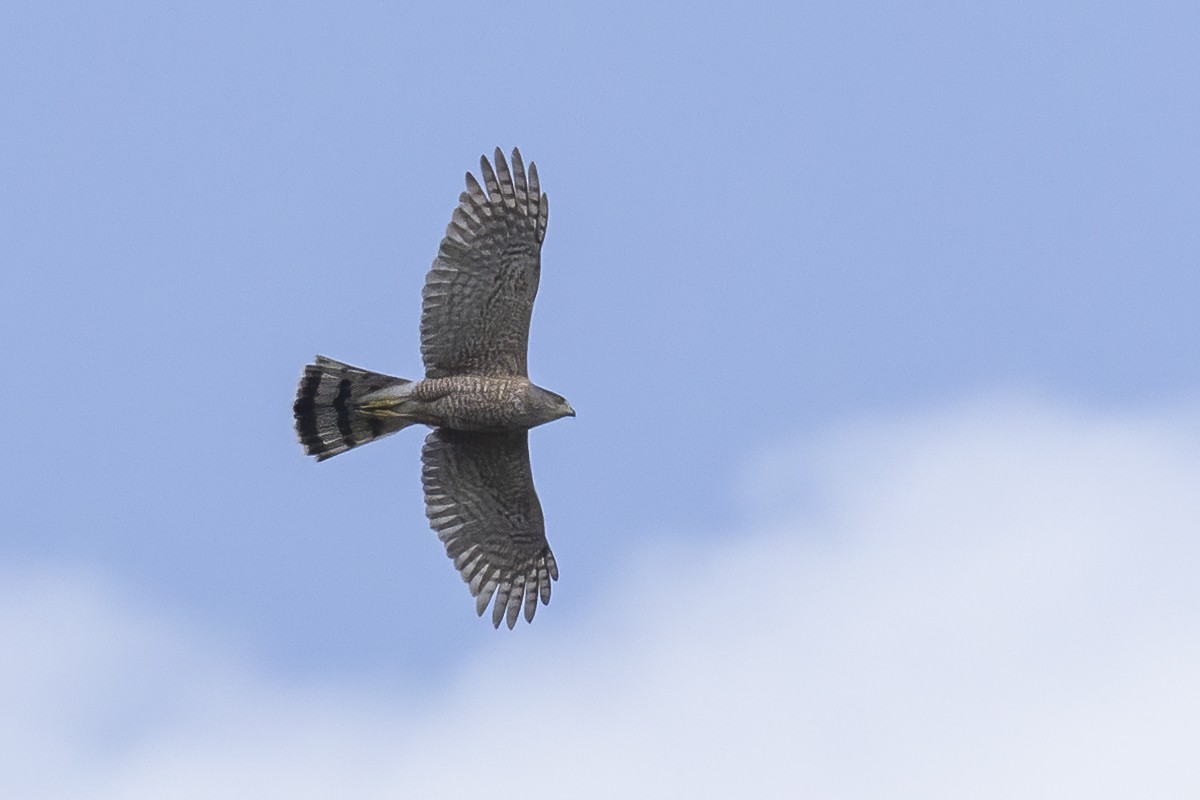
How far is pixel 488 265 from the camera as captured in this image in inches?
848

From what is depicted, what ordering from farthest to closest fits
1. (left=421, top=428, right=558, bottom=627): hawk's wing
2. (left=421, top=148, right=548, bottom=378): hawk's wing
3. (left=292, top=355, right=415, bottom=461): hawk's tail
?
1. (left=421, top=428, right=558, bottom=627): hawk's wing
2. (left=292, top=355, right=415, bottom=461): hawk's tail
3. (left=421, top=148, right=548, bottom=378): hawk's wing

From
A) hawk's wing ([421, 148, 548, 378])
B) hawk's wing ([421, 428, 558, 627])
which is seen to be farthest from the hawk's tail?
hawk's wing ([421, 148, 548, 378])

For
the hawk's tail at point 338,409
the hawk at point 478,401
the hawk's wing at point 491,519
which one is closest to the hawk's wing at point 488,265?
the hawk at point 478,401

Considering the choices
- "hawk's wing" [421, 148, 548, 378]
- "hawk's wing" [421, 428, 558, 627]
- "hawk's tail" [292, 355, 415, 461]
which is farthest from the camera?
"hawk's wing" [421, 428, 558, 627]

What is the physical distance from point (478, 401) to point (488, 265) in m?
1.12

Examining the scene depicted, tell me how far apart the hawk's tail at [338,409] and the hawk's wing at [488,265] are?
2.79 feet

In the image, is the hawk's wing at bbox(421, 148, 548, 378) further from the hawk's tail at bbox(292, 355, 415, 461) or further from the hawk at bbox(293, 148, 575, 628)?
the hawk's tail at bbox(292, 355, 415, 461)

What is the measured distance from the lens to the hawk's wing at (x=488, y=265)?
70.6ft

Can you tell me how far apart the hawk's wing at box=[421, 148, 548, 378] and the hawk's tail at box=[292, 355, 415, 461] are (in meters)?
0.85

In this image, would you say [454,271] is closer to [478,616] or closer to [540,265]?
[540,265]

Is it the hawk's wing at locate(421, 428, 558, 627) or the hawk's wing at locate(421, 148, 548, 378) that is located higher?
the hawk's wing at locate(421, 148, 548, 378)

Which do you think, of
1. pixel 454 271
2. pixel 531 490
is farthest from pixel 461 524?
pixel 454 271

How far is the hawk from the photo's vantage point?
70.6 ft

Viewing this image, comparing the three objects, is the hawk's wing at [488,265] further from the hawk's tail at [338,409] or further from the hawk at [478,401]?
the hawk's tail at [338,409]
